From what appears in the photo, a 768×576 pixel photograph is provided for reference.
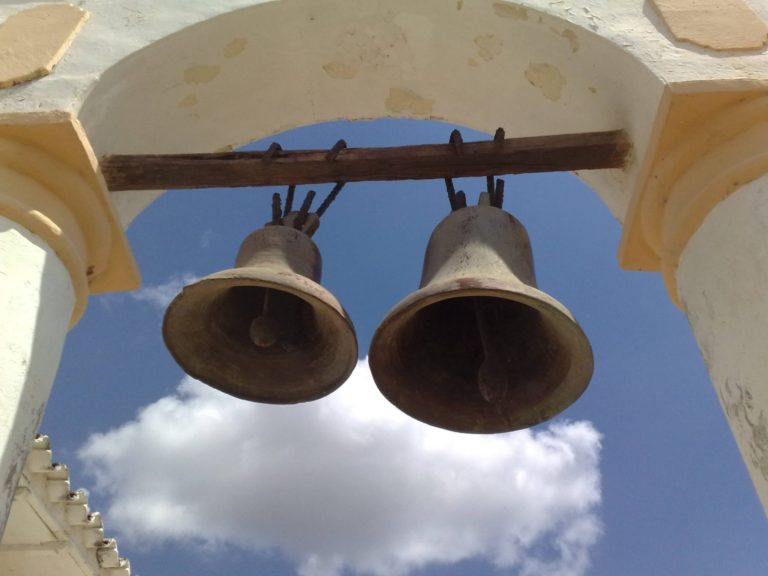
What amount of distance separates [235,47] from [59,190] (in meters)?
0.97

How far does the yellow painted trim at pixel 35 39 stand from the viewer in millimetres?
2725

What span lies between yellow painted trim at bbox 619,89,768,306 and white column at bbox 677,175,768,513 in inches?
1.8

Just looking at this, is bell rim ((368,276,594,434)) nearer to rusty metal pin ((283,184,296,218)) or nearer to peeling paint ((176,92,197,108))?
rusty metal pin ((283,184,296,218))

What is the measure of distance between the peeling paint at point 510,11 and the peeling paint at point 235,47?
0.92 m

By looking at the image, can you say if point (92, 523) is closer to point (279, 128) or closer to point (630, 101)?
point (279, 128)

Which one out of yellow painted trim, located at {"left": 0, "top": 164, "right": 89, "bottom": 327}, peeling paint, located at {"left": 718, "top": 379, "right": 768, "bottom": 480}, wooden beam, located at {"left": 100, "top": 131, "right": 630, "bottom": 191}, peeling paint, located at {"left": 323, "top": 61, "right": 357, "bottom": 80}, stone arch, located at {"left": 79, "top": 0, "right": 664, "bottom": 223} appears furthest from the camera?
peeling paint, located at {"left": 323, "top": 61, "right": 357, "bottom": 80}

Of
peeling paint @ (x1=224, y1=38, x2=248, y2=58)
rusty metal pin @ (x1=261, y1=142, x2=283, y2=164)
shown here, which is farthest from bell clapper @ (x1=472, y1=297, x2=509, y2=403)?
peeling paint @ (x1=224, y1=38, x2=248, y2=58)

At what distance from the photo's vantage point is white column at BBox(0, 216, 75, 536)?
2.04 meters

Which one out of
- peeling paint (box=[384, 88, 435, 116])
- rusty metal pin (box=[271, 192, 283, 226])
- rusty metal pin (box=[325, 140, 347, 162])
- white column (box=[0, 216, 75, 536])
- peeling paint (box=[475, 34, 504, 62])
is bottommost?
white column (box=[0, 216, 75, 536])

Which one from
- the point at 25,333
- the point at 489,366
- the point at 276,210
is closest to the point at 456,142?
the point at 276,210

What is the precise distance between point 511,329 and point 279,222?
85 centimetres

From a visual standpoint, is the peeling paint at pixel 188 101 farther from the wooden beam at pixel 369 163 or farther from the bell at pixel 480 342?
the bell at pixel 480 342

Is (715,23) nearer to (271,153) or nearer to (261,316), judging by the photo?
(271,153)

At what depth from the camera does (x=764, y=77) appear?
246 centimetres
